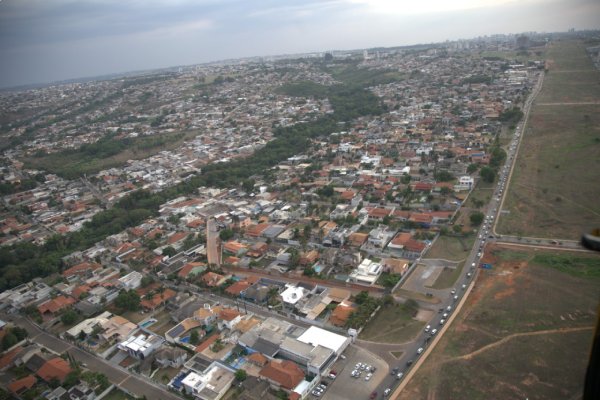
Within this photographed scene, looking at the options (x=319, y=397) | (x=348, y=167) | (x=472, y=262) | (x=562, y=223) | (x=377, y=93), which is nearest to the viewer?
(x=319, y=397)

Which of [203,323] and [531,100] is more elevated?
[531,100]

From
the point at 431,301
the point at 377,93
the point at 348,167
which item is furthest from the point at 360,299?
the point at 377,93

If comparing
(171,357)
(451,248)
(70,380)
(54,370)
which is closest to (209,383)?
(171,357)

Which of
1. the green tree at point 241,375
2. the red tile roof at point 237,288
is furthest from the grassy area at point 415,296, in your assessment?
the green tree at point 241,375

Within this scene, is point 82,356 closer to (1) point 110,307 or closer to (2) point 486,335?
(1) point 110,307

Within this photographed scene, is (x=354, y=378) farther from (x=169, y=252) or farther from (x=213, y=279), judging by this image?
(x=169, y=252)

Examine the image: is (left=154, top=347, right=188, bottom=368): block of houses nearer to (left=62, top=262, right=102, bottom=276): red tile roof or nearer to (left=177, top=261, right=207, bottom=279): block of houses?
(left=177, top=261, right=207, bottom=279): block of houses

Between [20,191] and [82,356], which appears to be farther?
[20,191]

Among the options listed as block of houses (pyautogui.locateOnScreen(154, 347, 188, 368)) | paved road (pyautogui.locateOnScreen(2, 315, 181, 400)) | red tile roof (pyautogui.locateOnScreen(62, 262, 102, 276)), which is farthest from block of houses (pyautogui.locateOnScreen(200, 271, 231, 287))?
red tile roof (pyautogui.locateOnScreen(62, 262, 102, 276))
